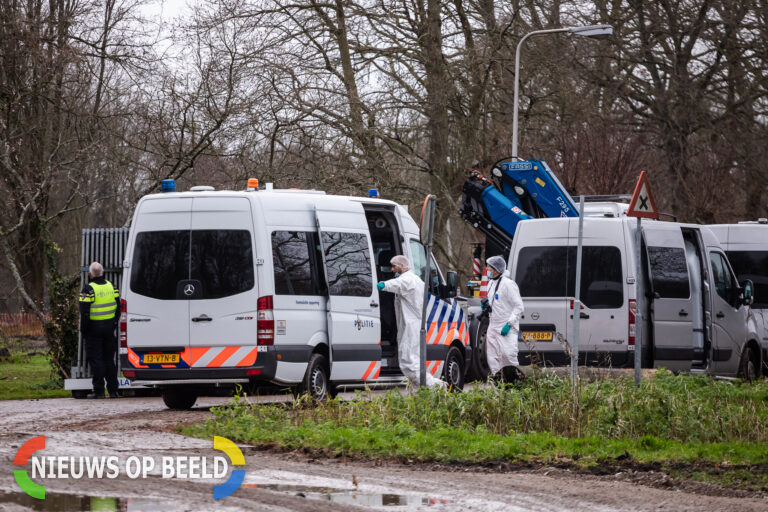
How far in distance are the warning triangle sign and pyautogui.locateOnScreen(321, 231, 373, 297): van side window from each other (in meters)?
3.31

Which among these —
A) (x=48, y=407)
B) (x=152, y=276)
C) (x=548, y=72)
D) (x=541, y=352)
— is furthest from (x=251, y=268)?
(x=548, y=72)

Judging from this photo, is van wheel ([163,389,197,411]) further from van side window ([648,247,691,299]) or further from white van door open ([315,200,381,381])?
van side window ([648,247,691,299])

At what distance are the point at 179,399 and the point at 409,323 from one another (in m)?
2.96

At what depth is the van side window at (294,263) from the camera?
13977mm

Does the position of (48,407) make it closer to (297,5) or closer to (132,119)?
(132,119)

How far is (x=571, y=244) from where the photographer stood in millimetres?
16391

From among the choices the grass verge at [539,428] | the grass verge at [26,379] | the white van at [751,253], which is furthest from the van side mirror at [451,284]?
the white van at [751,253]

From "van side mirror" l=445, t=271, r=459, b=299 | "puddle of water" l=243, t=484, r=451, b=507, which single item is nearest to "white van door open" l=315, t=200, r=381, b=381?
"van side mirror" l=445, t=271, r=459, b=299

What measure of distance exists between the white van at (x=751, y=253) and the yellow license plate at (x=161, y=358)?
12.0 meters

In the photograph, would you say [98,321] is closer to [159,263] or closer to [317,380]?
[159,263]

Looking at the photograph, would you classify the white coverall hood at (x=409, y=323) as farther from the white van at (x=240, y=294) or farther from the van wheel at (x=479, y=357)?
the van wheel at (x=479, y=357)

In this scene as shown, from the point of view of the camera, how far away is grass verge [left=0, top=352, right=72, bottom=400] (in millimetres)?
17531

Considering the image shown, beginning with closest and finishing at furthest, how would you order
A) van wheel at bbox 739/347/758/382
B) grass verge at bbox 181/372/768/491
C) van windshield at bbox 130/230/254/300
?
grass verge at bbox 181/372/768/491
van windshield at bbox 130/230/254/300
van wheel at bbox 739/347/758/382

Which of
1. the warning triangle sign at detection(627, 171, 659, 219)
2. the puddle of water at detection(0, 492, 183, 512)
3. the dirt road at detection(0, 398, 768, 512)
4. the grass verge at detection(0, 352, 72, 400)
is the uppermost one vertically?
the warning triangle sign at detection(627, 171, 659, 219)
